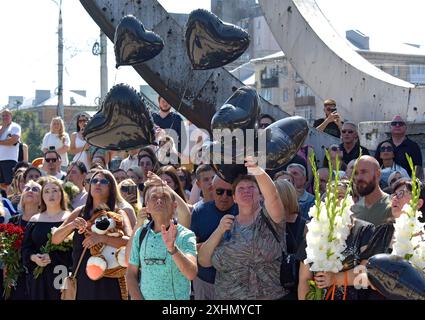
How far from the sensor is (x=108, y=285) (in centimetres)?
793

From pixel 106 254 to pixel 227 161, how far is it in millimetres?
1376

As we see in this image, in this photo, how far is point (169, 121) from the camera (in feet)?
37.6

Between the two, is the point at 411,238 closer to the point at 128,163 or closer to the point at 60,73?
the point at 128,163

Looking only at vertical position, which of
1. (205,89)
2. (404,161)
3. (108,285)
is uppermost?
(205,89)

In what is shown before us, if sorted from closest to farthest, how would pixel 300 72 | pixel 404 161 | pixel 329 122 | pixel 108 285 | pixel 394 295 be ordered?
pixel 394 295 → pixel 108 285 → pixel 404 161 → pixel 329 122 → pixel 300 72

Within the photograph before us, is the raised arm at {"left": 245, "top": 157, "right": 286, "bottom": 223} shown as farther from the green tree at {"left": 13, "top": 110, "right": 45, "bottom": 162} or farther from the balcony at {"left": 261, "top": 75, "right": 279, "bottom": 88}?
the balcony at {"left": 261, "top": 75, "right": 279, "bottom": 88}

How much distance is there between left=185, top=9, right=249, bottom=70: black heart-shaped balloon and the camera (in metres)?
8.29

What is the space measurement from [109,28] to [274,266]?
5680mm

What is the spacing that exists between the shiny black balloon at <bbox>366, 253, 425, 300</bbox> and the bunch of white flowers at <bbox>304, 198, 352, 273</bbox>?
43 centimetres

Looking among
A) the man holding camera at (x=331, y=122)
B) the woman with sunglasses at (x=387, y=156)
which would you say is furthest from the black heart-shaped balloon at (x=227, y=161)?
the man holding camera at (x=331, y=122)

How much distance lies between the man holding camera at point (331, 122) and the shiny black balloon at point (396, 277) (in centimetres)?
578

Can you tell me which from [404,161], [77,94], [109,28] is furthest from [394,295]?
[77,94]
